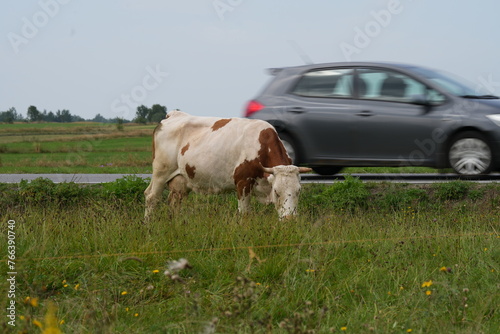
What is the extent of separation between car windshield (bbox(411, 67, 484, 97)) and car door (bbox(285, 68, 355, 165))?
1.26 m

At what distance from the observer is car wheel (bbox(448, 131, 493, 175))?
11297 millimetres

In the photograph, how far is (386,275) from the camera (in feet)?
20.2

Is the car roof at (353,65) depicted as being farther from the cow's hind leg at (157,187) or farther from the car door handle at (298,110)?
the cow's hind leg at (157,187)

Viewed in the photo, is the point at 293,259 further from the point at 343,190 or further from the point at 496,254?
the point at 343,190

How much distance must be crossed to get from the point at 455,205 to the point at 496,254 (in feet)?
13.0

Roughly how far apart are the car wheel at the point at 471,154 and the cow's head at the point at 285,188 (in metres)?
4.56

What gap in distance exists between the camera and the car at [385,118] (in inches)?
444

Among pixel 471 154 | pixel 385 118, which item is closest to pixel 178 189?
pixel 385 118

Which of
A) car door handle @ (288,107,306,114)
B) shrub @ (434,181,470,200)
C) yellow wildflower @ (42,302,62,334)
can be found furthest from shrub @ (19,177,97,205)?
yellow wildflower @ (42,302,62,334)

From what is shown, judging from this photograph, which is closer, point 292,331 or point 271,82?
point 292,331

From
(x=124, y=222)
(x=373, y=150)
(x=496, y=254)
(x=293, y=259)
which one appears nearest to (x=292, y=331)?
(x=293, y=259)

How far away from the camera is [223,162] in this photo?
908 cm

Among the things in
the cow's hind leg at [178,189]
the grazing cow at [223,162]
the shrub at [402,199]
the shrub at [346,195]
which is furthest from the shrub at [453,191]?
the cow's hind leg at [178,189]

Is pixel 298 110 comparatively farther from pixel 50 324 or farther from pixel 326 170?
pixel 50 324
